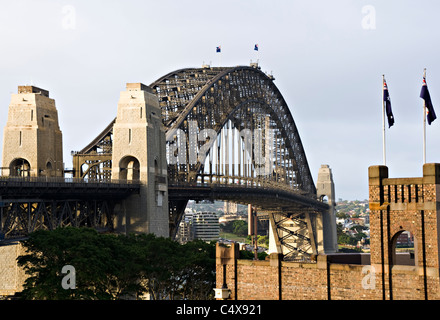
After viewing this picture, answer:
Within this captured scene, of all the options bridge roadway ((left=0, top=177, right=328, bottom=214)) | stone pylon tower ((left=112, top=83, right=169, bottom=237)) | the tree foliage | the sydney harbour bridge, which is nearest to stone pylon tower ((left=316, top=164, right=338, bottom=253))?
the sydney harbour bridge

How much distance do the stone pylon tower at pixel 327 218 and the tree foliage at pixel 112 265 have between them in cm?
10290

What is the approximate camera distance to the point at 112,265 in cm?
5547

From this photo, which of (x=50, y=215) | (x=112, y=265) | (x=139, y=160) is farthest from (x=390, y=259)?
(x=139, y=160)

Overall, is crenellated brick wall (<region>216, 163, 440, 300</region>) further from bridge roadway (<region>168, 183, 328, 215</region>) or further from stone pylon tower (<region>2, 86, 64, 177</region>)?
bridge roadway (<region>168, 183, 328, 215</region>)

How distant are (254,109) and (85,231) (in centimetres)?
9604

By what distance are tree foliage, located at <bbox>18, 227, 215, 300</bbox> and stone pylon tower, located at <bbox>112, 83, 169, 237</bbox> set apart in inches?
293

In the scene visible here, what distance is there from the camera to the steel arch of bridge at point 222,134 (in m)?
95.4

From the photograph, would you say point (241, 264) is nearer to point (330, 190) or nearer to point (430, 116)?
point (430, 116)

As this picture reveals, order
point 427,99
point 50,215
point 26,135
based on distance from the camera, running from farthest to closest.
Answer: point 26,135
point 50,215
point 427,99

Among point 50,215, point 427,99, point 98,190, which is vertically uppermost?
point 427,99

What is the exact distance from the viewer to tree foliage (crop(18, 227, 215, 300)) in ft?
170

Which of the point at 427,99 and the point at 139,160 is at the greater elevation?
the point at 427,99

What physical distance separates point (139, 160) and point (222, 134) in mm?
53462

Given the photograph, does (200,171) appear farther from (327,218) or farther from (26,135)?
(327,218)
